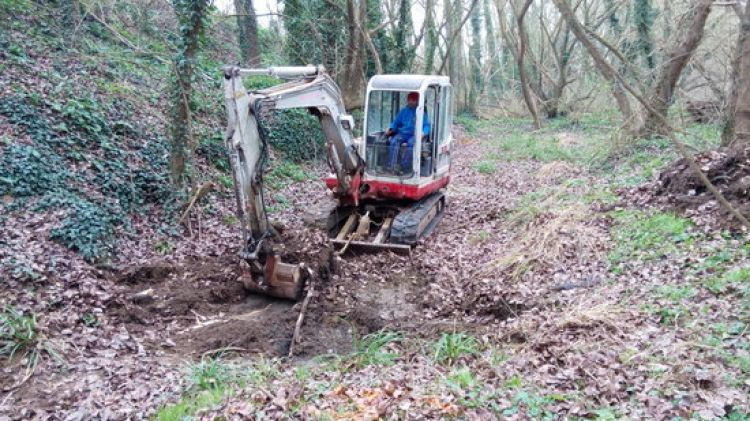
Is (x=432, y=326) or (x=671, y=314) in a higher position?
(x=671, y=314)

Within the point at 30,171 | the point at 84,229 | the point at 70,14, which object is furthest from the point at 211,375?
the point at 70,14

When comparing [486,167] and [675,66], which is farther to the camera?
[486,167]

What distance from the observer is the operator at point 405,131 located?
894 cm

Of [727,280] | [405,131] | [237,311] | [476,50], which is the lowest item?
[237,311]

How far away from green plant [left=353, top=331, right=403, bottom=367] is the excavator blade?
1.11 metres

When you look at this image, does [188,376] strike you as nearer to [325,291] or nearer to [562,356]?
[325,291]

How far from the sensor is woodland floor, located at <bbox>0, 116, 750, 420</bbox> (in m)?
4.09

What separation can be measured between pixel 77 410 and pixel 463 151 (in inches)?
636

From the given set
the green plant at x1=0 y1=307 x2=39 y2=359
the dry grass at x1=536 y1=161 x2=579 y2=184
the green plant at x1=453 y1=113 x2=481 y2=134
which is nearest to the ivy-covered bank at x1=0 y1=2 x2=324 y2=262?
the green plant at x1=0 y1=307 x2=39 y2=359

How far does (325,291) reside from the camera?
22.4 feet

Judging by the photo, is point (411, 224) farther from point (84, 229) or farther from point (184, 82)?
point (84, 229)

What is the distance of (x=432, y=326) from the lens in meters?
5.89

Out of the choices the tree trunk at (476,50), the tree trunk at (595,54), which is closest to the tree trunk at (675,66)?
the tree trunk at (595,54)

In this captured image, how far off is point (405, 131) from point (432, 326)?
402 cm
